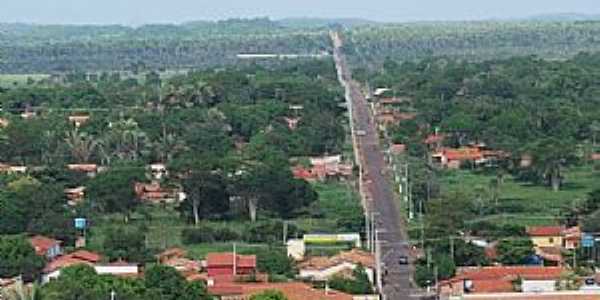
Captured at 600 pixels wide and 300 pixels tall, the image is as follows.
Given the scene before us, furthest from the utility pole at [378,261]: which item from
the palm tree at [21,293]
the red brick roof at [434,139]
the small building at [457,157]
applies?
the red brick roof at [434,139]

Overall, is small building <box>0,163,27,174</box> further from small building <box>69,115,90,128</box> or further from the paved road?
the paved road

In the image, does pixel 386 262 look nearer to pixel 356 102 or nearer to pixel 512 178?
pixel 512 178

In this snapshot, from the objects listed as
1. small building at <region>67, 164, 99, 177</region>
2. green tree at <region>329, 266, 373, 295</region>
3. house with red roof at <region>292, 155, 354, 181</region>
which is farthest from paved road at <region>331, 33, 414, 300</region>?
small building at <region>67, 164, 99, 177</region>

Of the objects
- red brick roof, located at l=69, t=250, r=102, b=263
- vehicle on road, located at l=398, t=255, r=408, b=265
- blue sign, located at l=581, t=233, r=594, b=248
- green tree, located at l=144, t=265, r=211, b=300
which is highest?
green tree, located at l=144, t=265, r=211, b=300

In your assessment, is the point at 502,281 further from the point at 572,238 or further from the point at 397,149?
the point at 397,149

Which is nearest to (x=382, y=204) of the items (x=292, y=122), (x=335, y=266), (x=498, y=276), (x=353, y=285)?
(x=335, y=266)

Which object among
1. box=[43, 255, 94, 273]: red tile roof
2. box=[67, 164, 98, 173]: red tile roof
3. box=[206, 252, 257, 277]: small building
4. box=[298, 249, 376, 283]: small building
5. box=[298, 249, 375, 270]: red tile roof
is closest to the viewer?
box=[206, 252, 257, 277]: small building

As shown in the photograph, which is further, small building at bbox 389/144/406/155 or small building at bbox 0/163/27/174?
small building at bbox 389/144/406/155

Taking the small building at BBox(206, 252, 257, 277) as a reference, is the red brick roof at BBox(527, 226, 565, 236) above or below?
below
